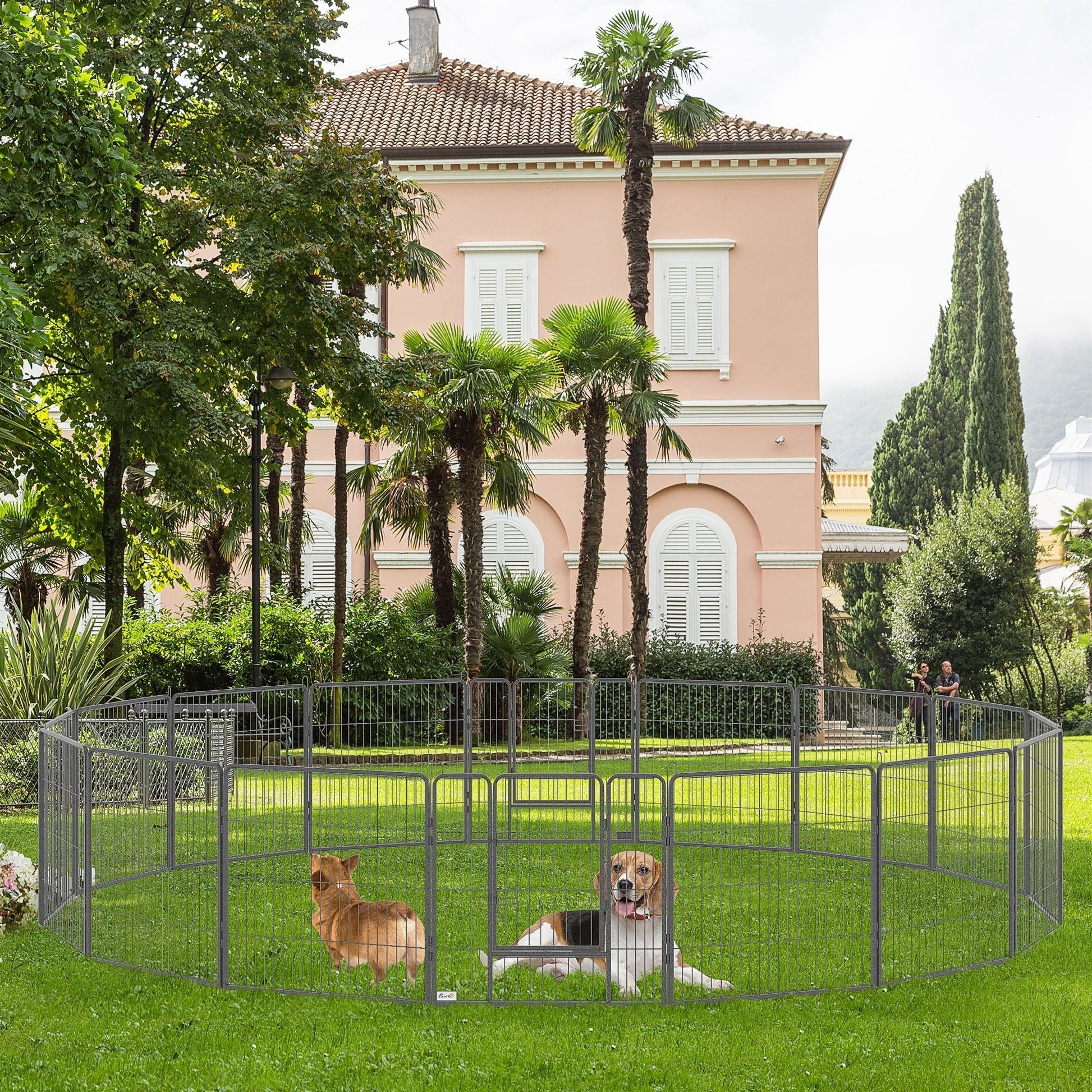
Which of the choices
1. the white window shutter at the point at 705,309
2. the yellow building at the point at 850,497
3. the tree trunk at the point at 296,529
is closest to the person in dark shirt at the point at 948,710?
the white window shutter at the point at 705,309

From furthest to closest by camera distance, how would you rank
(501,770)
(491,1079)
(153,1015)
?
(501,770) < (153,1015) < (491,1079)

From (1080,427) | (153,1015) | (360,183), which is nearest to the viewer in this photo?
(153,1015)

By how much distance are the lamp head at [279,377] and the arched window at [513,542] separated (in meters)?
12.7

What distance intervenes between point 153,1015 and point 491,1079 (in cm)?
214

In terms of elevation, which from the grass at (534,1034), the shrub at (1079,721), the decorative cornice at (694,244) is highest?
the decorative cornice at (694,244)

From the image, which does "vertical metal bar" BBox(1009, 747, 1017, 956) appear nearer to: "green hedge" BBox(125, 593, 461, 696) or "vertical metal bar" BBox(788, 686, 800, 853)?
"vertical metal bar" BBox(788, 686, 800, 853)

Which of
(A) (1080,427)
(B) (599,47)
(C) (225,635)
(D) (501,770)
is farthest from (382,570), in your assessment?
(A) (1080,427)

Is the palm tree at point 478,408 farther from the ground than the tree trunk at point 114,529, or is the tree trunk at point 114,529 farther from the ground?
the palm tree at point 478,408

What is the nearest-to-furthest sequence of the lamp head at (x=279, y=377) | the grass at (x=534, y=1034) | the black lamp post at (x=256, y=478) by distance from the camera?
1. the grass at (x=534, y=1034)
2. the lamp head at (x=279, y=377)
3. the black lamp post at (x=256, y=478)

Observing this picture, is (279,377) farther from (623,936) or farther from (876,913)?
(876,913)

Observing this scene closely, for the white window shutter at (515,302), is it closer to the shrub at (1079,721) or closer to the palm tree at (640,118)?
the palm tree at (640,118)

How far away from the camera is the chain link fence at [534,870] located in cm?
776

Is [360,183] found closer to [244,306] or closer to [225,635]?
[244,306]

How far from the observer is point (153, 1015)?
287 inches
